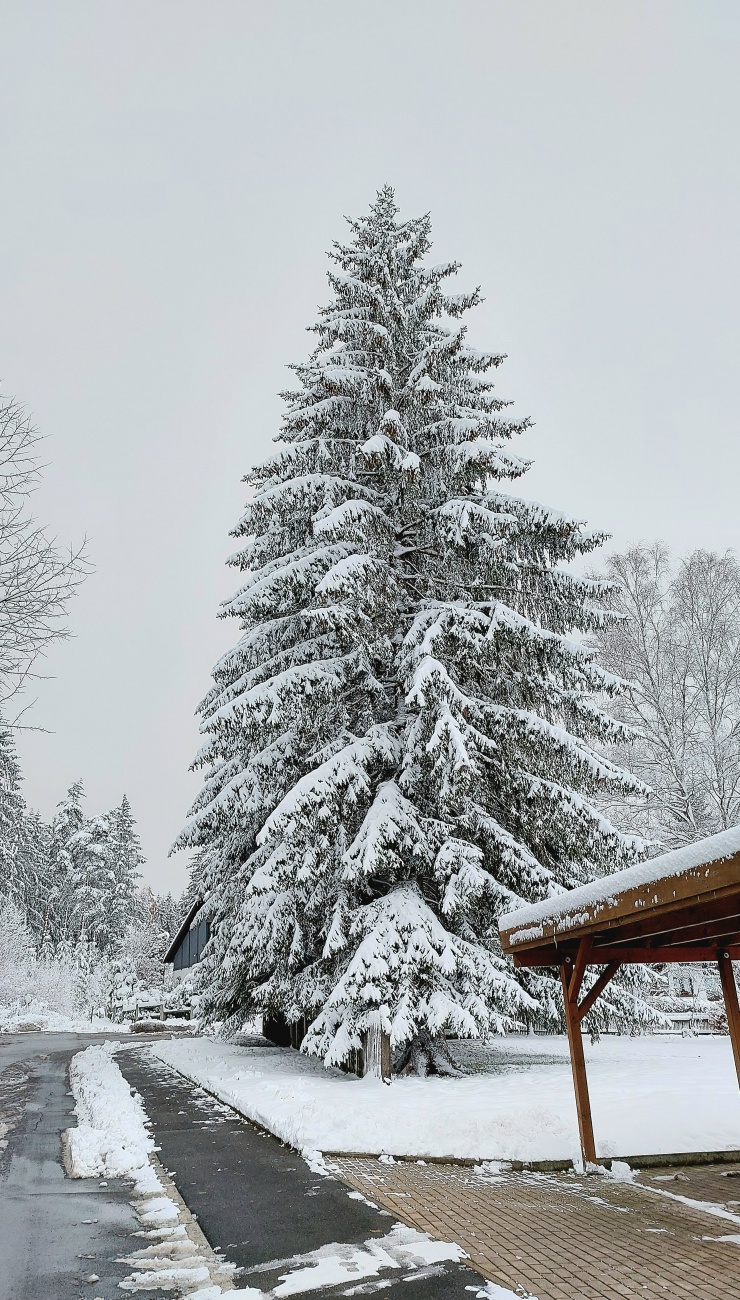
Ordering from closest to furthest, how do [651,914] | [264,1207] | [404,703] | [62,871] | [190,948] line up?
[651,914] → [264,1207] → [404,703] → [190,948] → [62,871]

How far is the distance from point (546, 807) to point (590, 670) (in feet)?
8.22

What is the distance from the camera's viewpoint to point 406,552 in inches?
611

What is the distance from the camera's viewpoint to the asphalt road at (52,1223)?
5.18 meters

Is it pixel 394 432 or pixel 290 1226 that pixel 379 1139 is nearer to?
pixel 290 1226

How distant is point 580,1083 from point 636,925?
186 cm

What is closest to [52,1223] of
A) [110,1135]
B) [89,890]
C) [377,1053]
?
[110,1135]

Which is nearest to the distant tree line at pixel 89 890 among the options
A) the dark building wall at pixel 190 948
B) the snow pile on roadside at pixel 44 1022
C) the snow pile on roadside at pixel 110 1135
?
the snow pile on roadside at pixel 44 1022

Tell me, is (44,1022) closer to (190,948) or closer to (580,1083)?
(190,948)

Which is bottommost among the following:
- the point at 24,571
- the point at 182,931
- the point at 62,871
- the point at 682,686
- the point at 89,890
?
the point at 182,931

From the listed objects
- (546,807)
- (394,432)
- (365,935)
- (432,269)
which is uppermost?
(432,269)

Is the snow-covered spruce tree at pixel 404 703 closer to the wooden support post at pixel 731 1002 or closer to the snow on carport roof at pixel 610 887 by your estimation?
the snow on carport roof at pixel 610 887

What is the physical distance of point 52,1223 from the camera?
6453 mm

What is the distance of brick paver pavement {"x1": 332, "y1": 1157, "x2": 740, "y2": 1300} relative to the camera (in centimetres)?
501

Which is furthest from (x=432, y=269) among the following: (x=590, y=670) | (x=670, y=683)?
(x=670, y=683)
